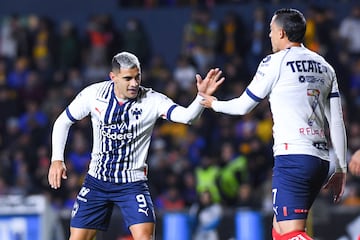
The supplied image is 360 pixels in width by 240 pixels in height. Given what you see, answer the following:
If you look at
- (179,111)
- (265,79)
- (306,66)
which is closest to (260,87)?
(265,79)

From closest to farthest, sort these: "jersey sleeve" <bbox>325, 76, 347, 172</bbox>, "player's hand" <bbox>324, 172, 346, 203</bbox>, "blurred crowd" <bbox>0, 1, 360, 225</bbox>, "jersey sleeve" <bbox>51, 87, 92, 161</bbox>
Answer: "jersey sleeve" <bbox>325, 76, 347, 172</bbox> < "player's hand" <bbox>324, 172, 346, 203</bbox> < "jersey sleeve" <bbox>51, 87, 92, 161</bbox> < "blurred crowd" <bbox>0, 1, 360, 225</bbox>

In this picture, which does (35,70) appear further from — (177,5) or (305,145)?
(305,145)

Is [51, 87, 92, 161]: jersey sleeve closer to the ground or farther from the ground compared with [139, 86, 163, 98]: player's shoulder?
closer to the ground

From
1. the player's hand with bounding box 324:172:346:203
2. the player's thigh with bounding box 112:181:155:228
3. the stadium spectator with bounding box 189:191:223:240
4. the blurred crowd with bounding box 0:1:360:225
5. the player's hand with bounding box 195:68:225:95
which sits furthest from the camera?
the blurred crowd with bounding box 0:1:360:225

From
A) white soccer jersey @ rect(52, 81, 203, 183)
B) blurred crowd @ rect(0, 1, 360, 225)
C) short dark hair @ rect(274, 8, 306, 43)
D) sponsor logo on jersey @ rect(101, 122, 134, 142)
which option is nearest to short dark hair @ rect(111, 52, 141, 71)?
white soccer jersey @ rect(52, 81, 203, 183)

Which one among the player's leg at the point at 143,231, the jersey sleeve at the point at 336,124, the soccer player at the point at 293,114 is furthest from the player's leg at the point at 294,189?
the player's leg at the point at 143,231

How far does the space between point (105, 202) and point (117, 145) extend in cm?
50

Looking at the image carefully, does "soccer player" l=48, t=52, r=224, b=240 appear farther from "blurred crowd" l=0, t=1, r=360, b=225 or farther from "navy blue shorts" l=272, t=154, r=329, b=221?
"blurred crowd" l=0, t=1, r=360, b=225

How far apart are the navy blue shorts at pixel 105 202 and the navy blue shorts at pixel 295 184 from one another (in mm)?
1331

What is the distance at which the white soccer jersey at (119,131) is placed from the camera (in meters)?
8.69

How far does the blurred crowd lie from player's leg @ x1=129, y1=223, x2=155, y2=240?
18.5 feet

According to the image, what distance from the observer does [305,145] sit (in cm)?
772

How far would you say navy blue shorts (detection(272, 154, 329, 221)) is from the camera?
764 cm

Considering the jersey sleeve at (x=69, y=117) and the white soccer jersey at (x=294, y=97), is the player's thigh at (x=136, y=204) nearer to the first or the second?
the jersey sleeve at (x=69, y=117)
